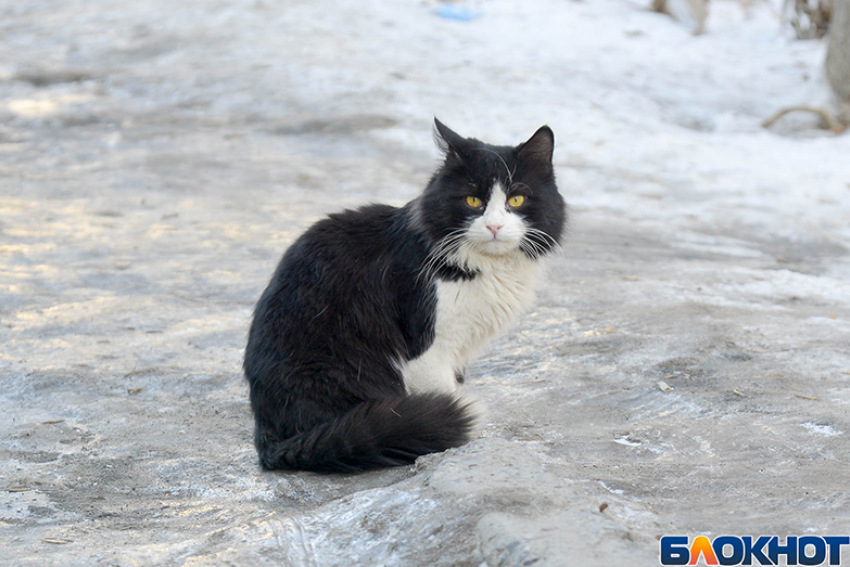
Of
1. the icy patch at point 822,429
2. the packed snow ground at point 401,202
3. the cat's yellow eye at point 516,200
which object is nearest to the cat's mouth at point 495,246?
the cat's yellow eye at point 516,200

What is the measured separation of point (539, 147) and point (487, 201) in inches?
13.2

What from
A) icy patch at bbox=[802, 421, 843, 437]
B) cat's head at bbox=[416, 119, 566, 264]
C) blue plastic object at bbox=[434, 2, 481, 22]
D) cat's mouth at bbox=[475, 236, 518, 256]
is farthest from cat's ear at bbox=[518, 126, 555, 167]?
blue plastic object at bbox=[434, 2, 481, 22]

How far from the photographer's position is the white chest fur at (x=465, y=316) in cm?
294

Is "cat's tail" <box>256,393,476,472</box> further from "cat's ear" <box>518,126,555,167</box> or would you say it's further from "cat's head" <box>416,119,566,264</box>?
"cat's ear" <box>518,126,555,167</box>

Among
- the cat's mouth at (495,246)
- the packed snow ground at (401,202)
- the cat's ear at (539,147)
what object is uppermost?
the cat's ear at (539,147)

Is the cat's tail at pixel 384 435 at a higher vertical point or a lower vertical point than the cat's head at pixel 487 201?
lower

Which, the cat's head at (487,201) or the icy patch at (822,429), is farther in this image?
the cat's head at (487,201)

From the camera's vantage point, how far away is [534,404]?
11.3ft

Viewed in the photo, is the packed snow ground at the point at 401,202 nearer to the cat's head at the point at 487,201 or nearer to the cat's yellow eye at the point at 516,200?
the cat's head at the point at 487,201

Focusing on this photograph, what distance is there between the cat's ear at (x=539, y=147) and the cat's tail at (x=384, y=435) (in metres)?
1.02

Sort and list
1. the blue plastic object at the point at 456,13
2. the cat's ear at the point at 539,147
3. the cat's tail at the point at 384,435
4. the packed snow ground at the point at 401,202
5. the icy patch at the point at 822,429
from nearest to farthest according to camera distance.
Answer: the packed snow ground at the point at 401,202 → the cat's tail at the point at 384,435 → the icy patch at the point at 822,429 → the cat's ear at the point at 539,147 → the blue plastic object at the point at 456,13

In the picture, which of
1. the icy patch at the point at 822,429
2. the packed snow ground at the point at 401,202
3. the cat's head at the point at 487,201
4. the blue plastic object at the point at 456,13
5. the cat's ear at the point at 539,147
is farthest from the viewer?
the blue plastic object at the point at 456,13

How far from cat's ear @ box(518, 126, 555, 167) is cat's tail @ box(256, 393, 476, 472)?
102 centimetres

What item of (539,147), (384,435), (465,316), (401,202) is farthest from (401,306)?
(401,202)
